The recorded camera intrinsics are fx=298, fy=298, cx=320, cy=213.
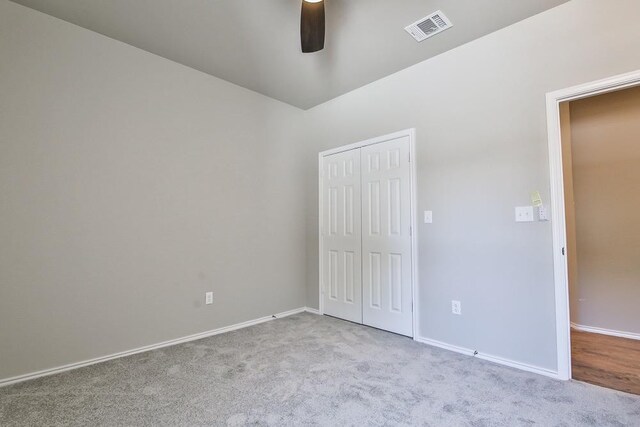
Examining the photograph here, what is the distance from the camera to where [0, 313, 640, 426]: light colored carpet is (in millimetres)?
1673

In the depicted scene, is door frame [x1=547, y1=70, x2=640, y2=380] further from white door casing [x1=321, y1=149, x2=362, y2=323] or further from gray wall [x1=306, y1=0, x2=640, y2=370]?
white door casing [x1=321, y1=149, x2=362, y2=323]

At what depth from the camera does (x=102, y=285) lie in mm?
2447

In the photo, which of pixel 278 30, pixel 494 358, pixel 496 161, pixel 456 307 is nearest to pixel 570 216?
pixel 496 161

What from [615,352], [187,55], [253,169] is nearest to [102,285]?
[253,169]

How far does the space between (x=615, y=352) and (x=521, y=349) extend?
1.11 metres

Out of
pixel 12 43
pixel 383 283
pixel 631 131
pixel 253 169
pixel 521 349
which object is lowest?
pixel 521 349

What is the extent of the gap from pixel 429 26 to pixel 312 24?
1092mm

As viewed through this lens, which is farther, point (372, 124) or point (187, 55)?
point (372, 124)

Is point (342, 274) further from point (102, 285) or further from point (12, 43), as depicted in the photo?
point (12, 43)

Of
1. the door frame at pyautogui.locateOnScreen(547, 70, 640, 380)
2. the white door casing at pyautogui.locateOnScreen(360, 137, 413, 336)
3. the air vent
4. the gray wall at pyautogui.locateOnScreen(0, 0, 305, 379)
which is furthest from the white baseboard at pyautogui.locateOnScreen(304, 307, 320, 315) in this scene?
the air vent

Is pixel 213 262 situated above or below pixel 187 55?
below

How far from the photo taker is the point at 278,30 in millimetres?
2438

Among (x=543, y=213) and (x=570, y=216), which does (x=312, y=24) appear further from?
(x=570, y=216)

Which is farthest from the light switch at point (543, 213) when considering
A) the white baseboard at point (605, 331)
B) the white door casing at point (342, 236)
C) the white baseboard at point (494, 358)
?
the white baseboard at point (605, 331)
